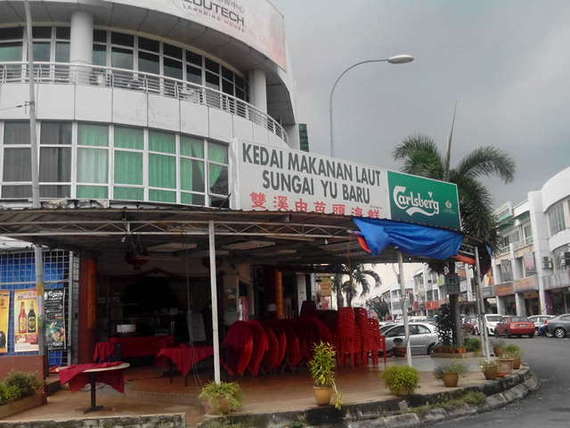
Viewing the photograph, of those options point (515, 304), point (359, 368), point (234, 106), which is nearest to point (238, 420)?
point (359, 368)

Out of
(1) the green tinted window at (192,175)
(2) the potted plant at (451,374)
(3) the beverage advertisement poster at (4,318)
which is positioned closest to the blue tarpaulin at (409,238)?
(2) the potted plant at (451,374)

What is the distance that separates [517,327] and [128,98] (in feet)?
86.8

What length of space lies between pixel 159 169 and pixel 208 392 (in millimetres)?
9660

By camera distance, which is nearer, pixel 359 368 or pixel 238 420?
pixel 238 420

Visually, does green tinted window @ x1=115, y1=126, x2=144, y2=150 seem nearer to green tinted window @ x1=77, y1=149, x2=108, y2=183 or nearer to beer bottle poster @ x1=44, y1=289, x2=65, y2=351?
green tinted window @ x1=77, y1=149, x2=108, y2=183

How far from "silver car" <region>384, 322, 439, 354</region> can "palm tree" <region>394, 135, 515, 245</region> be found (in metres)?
4.32

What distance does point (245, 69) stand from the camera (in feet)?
72.9

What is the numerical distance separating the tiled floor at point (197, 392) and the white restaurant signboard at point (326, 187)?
3197 millimetres

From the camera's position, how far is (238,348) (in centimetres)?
1277

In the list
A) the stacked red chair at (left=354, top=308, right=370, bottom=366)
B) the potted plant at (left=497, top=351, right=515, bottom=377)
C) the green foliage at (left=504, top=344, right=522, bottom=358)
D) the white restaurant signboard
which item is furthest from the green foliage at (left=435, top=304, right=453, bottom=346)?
the potted plant at (left=497, top=351, right=515, bottom=377)

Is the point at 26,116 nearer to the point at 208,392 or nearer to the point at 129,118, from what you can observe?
the point at 129,118

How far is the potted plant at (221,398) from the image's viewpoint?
842 cm

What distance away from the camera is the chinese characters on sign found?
36.2 feet

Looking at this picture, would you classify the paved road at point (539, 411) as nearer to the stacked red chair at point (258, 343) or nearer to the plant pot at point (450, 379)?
the plant pot at point (450, 379)
